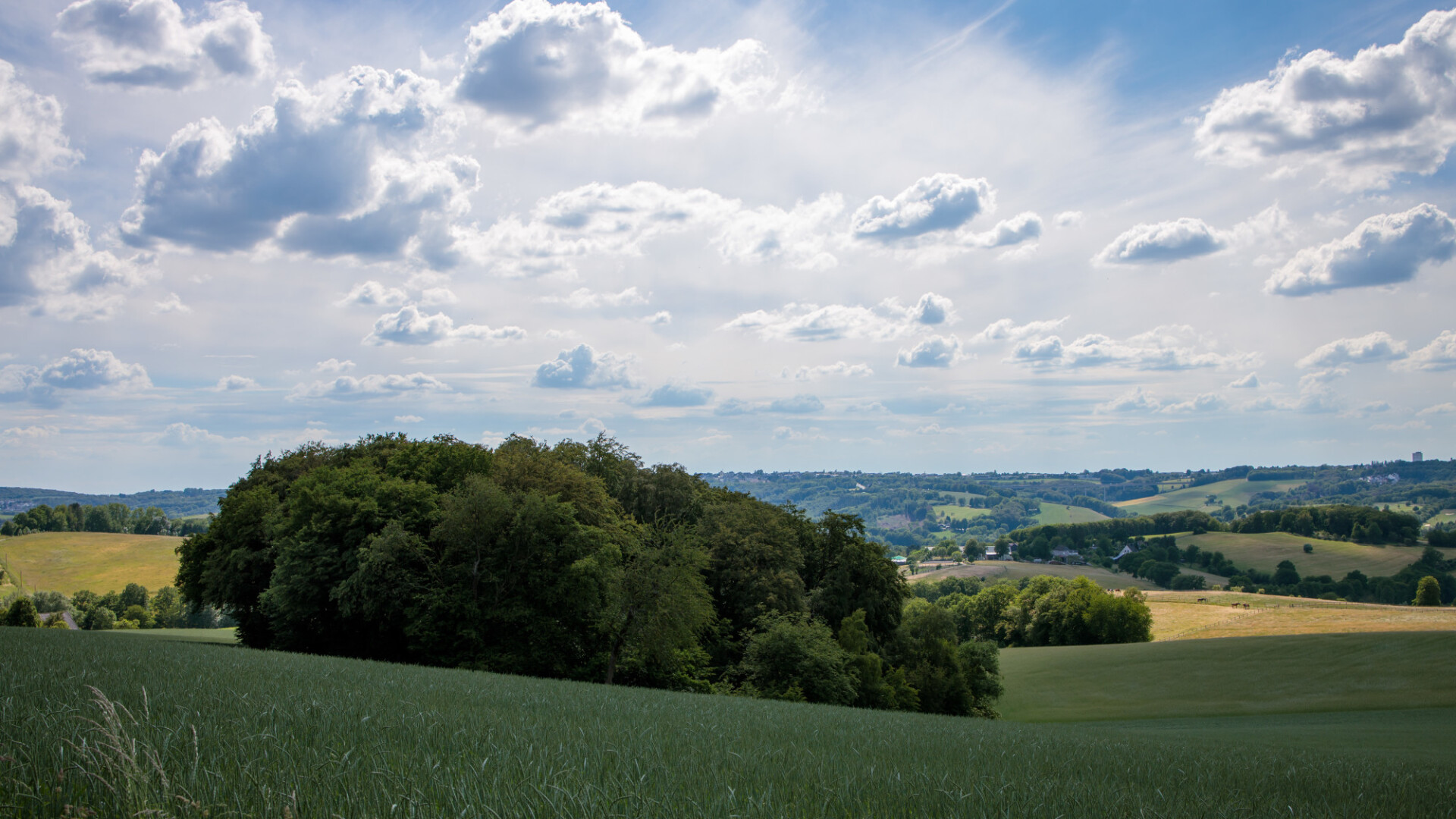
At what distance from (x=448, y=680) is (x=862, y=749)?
1081 cm

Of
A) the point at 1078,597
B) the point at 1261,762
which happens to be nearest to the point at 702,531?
the point at 1261,762

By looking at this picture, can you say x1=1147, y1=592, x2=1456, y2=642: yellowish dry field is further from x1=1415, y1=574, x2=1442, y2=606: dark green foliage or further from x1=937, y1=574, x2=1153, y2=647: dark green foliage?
x1=1415, y1=574, x2=1442, y2=606: dark green foliage

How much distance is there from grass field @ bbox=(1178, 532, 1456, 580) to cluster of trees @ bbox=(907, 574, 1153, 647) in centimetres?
7462

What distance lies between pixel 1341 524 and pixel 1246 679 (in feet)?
559

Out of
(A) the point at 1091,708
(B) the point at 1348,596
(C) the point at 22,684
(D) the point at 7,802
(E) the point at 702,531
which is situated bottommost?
(B) the point at 1348,596

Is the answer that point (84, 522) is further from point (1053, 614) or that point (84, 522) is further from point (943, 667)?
point (1053, 614)

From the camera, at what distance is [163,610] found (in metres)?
120

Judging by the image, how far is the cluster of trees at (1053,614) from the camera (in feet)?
313

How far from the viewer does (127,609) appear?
118938mm

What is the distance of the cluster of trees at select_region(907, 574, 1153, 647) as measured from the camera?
95.4 metres

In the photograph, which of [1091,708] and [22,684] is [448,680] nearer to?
[22,684]

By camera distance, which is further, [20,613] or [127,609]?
[127,609]

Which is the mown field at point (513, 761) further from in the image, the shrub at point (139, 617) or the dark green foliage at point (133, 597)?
the dark green foliage at point (133, 597)

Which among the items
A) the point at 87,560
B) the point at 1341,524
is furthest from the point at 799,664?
the point at 1341,524
